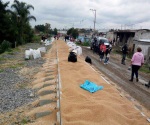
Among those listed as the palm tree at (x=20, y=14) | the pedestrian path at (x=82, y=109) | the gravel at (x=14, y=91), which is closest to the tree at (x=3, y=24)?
the palm tree at (x=20, y=14)

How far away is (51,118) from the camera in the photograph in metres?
6.68

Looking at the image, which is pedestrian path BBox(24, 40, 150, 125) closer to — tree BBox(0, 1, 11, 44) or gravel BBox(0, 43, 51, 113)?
gravel BBox(0, 43, 51, 113)

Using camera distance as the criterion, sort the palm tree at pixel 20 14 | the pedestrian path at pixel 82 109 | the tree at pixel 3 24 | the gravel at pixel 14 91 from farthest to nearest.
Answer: the palm tree at pixel 20 14, the tree at pixel 3 24, the gravel at pixel 14 91, the pedestrian path at pixel 82 109

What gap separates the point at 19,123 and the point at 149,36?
30.2m

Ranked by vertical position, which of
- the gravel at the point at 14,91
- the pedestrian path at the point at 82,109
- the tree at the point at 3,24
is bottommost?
the gravel at the point at 14,91

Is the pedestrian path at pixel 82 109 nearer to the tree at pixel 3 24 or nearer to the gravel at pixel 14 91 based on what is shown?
the gravel at pixel 14 91

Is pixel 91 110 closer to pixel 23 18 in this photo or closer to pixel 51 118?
pixel 51 118

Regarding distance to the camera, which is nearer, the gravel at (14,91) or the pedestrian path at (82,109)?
the pedestrian path at (82,109)

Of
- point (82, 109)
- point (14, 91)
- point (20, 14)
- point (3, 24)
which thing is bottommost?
point (14, 91)

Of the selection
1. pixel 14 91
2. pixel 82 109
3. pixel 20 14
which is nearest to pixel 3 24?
pixel 20 14

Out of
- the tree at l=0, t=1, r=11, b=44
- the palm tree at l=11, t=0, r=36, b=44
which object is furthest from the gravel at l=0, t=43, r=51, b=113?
the palm tree at l=11, t=0, r=36, b=44

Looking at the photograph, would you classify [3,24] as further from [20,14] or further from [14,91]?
[14,91]

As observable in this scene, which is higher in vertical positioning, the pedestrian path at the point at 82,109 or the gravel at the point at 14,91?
the pedestrian path at the point at 82,109

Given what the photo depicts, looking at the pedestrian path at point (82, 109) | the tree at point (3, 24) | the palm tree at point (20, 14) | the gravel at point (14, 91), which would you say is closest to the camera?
the pedestrian path at point (82, 109)
